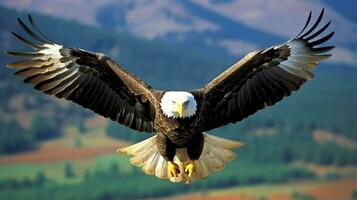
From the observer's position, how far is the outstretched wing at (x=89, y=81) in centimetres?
1007

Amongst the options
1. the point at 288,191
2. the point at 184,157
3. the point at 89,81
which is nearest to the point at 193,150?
the point at 184,157

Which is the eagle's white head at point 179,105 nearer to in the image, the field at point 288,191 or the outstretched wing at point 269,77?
the outstretched wing at point 269,77

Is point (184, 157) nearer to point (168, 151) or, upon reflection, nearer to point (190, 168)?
point (190, 168)

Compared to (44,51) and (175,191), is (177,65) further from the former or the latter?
(44,51)

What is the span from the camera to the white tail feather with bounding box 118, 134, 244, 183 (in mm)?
10188

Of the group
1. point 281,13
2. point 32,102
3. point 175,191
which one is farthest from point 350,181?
point 281,13

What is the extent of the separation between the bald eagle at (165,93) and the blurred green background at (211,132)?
37.5 metres

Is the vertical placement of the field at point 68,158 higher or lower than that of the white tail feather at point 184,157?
higher

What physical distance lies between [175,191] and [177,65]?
30296 mm

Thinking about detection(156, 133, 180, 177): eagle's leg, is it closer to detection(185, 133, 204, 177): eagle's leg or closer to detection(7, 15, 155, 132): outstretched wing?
detection(185, 133, 204, 177): eagle's leg

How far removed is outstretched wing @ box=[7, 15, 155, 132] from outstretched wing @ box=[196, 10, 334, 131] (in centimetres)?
69

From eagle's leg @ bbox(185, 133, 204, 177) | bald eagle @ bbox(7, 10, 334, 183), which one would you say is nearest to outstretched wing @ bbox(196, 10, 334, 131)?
bald eagle @ bbox(7, 10, 334, 183)

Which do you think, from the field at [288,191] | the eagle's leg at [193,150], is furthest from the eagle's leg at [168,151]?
the field at [288,191]

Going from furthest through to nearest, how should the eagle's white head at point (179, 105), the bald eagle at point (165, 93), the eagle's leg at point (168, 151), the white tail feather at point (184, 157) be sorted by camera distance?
the white tail feather at point (184, 157)
the bald eagle at point (165, 93)
the eagle's leg at point (168, 151)
the eagle's white head at point (179, 105)
